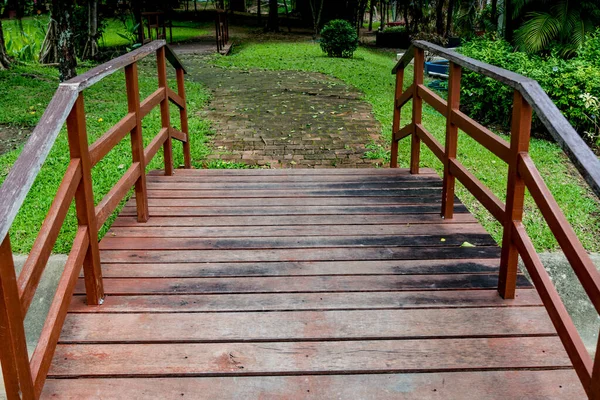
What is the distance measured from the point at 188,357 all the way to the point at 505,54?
8925 millimetres

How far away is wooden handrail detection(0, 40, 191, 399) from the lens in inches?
87.2

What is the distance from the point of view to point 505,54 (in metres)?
10.5

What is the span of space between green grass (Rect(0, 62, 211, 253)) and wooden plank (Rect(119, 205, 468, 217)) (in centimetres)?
89

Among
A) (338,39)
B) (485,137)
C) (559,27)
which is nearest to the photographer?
(485,137)

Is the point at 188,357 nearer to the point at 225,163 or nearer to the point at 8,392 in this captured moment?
the point at 8,392

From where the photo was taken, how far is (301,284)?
3625 mm

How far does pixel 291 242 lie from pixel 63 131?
218 inches

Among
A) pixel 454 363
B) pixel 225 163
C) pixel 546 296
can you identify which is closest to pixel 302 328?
pixel 454 363

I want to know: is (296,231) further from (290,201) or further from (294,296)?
(294,296)

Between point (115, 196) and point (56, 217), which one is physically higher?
point (56, 217)

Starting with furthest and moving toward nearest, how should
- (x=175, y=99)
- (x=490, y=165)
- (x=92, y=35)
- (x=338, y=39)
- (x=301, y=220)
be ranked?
(x=338, y=39) → (x=92, y=35) → (x=490, y=165) → (x=175, y=99) → (x=301, y=220)

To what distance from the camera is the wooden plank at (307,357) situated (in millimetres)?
2822

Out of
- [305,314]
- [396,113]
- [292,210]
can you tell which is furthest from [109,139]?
[396,113]

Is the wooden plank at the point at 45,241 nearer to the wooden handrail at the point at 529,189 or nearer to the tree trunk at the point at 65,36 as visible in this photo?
the wooden handrail at the point at 529,189
